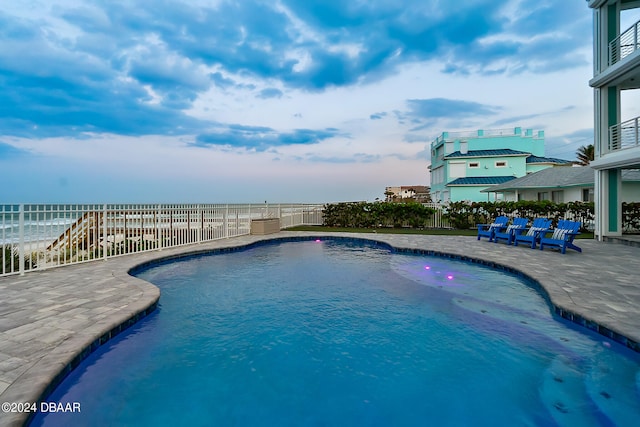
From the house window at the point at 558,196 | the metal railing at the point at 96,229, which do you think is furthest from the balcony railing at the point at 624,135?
the metal railing at the point at 96,229

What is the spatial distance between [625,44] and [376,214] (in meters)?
11.3

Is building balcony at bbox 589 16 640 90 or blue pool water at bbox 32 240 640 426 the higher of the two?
building balcony at bbox 589 16 640 90

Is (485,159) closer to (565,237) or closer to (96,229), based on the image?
(565,237)

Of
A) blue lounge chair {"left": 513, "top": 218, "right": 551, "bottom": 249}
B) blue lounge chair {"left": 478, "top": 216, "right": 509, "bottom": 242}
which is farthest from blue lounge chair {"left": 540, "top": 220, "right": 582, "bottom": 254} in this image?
blue lounge chair {"left": 478, "top": 216, "right": 509, "bottom": 242}

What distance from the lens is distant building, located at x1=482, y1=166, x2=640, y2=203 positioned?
15922 mm

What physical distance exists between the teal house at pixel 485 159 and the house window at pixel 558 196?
9.30 metres

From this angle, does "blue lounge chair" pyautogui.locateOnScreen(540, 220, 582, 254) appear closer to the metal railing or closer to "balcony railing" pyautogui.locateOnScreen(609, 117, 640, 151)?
"balcony railing" pyautogui.locateOnScreen(609, 117, 640, 151)

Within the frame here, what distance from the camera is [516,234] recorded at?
1006cm

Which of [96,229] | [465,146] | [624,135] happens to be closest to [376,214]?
[624,135]

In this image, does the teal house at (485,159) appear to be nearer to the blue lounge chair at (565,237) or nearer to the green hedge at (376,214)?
the green hedge at (376,214)

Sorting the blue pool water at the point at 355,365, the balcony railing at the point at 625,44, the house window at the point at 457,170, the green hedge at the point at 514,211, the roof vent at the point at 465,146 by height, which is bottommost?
the blue pool water at the point at 355,365

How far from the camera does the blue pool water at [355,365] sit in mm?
2557

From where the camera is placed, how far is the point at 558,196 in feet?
65.8

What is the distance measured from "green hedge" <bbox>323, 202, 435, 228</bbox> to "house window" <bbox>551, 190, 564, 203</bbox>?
957 centimetres
